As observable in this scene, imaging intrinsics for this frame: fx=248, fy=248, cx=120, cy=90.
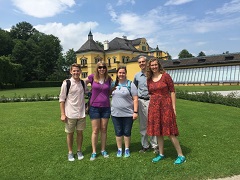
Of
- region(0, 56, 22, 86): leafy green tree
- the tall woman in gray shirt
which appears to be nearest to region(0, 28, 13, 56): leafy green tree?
region(0, 56, 22, 86): leafy green tree

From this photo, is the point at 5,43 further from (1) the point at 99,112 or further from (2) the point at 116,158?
(2) the point at 116,158

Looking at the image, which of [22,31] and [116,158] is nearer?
[116,158]

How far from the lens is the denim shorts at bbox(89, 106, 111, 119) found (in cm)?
503

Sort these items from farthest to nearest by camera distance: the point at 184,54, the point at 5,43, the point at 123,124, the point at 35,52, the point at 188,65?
the point at 184,54, the point at 35,52, the point at 5,43, the point at 188,65, the point at 123,124

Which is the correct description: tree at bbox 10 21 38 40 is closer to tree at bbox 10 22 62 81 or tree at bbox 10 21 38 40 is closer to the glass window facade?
tree at bbox 10 22 62 81

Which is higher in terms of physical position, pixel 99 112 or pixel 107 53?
→ pixel 107 53

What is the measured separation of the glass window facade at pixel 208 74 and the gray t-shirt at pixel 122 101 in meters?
34.3

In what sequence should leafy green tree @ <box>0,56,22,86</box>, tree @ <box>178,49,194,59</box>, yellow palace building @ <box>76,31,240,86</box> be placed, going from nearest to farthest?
yellow palace building @ <box>76,31,240,86</box> < leafy green tree @ <box>0,56,22,86</box> < tree @ <box>178,49,194,59</box>

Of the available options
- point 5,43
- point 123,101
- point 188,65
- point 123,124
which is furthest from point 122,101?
point 5,43

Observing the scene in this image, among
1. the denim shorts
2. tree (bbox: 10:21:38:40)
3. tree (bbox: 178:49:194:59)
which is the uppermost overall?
tree (bbox: 10:21:38:40)

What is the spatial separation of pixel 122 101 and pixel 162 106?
80 centimetres

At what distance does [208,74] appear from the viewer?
38.4 meters

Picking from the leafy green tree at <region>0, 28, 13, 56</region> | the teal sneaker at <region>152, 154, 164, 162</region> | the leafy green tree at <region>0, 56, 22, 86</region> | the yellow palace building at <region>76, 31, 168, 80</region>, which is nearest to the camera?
the teal sneaker at <region>152, 154, 164, 162</region>

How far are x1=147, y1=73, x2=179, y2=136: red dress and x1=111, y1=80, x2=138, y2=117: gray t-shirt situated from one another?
17.7 inches
